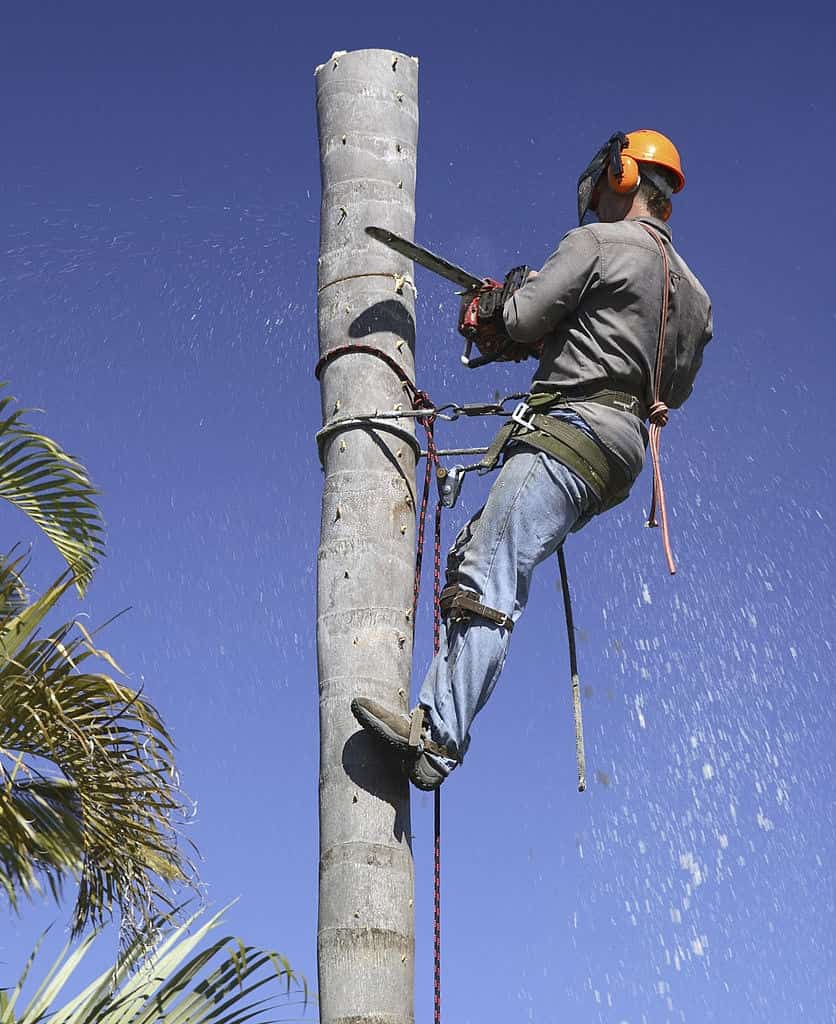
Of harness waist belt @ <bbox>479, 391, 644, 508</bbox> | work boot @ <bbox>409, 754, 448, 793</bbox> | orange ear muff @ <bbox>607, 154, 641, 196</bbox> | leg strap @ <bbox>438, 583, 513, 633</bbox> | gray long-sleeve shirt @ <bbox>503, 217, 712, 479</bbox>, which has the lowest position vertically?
work boot @ <bbox>409, 754, 448, 793</bbox>

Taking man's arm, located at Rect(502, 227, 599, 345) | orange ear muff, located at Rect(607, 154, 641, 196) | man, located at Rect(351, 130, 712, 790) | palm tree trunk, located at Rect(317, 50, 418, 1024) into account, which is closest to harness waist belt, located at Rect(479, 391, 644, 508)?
man, located at Rect(351, 130, 712, 790)

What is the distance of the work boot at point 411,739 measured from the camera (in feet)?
12.9

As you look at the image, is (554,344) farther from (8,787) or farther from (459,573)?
(8,787)

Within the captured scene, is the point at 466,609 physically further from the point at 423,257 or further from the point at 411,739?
the point at 423,257

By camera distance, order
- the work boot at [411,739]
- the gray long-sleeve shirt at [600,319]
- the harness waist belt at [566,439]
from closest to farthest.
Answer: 1. the work boot at [411,739]
2. the harness waist belt at [566,439]
3. the gray long-sleeve shirt at [600,319]

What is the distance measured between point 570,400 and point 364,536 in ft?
2.40

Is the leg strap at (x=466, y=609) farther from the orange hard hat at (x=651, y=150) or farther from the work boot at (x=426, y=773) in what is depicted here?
the orange hard hat at (x=651, y=150)

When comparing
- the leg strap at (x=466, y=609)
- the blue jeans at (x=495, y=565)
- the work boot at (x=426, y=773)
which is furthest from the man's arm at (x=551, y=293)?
the work boot at (x=426, y=773)

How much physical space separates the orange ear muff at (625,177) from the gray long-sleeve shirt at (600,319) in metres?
0.20

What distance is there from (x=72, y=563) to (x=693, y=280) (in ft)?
9.76

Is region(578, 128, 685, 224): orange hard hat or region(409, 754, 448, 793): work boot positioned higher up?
region(578, 128, 685, 224): orange hard hat

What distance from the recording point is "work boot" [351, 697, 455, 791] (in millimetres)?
3945

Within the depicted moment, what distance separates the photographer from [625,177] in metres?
4.73

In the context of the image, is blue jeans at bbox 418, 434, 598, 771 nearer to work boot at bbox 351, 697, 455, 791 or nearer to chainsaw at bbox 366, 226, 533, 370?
work boot at bbox 351, 697, 455, 791
